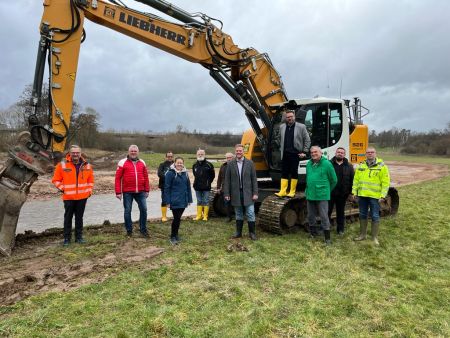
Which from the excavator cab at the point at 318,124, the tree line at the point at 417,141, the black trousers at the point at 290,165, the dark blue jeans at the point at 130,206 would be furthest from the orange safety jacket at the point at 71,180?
the tree line at the point at 417,141

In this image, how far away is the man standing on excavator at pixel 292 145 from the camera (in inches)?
310

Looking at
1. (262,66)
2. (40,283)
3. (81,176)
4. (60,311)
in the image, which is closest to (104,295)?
(60,311)

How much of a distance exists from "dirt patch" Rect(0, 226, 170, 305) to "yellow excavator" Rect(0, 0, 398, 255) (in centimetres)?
61

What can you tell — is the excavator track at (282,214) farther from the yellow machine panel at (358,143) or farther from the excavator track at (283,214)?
the yellow machine panel at (358,143)

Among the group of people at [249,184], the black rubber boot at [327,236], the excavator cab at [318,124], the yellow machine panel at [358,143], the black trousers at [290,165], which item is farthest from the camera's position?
the yellow machine panel at [358,143]

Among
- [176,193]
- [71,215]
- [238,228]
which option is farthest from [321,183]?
[71,215]

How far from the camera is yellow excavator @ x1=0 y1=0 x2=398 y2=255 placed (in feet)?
21.8

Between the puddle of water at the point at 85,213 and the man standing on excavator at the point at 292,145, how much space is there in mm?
4358

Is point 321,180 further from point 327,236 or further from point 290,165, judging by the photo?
point 327,236

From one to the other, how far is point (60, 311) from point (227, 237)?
4.00 meters

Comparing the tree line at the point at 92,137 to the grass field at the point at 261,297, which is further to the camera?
the tree line at the point at 92,137

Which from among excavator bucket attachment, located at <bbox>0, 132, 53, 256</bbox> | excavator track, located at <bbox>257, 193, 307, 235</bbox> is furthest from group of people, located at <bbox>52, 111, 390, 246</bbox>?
excavator bucket attachment, located at <bbox>0, 132, 53, 256</bbox>

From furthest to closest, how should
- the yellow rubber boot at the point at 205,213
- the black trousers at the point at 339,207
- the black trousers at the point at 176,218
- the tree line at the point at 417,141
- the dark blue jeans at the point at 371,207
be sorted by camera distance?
1. the tree line at the point at 417,141
2. the yellow rubber boot at the point at 205,213
3. the black trousers at the point at 339,207
4. the dark blue jeans at the point at 371,207
5. the black trousers at the point at 176,218

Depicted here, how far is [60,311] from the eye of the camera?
14.1 feet
